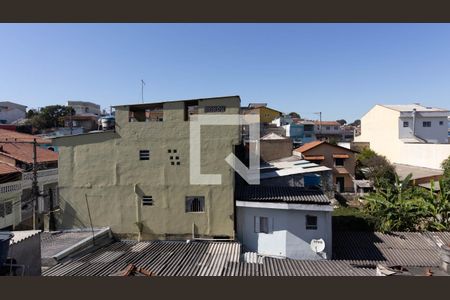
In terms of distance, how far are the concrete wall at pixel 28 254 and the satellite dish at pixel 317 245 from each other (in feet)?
29.8

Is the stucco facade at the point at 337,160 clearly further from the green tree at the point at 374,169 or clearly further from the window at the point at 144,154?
the window at the point at 144,154

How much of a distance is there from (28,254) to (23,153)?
18.7m

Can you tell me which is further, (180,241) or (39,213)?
(39,213)

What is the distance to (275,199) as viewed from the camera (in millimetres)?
12102

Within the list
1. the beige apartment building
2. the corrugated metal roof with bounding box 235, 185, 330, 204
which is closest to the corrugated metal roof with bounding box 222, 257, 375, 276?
the corrugated metal roof with bounding box 235, 185, 330, 204

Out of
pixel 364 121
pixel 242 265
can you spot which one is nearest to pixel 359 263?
pixel 242 265

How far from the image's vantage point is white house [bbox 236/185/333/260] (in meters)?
11.8

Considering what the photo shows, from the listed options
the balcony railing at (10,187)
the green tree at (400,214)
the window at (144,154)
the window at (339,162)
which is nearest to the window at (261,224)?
the window at (144,154)

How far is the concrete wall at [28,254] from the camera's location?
543 cm

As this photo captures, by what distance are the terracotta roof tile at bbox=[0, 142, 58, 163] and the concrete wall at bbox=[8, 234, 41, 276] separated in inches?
640

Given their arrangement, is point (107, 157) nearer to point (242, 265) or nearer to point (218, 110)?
point (218, 110)

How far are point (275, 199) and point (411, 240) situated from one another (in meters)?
6.73

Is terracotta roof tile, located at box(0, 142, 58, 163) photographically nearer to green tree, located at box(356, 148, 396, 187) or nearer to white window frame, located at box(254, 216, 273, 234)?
white window frame, located at box(254, 216, 273, 234)

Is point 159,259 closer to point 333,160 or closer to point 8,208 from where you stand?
point 8,208
